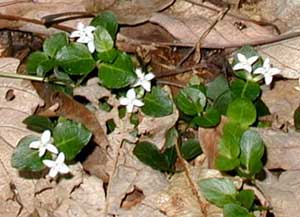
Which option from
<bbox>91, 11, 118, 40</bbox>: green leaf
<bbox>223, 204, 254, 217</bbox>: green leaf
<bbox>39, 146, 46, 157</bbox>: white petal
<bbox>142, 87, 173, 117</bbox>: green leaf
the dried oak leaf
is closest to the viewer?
<bbox>223, 204, 254, 217</bbox>: green leaf

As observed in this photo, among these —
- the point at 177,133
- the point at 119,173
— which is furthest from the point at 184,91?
the point at 119,173

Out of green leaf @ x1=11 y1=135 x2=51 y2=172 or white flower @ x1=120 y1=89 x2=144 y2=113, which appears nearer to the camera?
green leaf @ x1=11 y1=135 x2=51 y2=172

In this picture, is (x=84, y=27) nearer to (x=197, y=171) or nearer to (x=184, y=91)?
(x=184, y=91)

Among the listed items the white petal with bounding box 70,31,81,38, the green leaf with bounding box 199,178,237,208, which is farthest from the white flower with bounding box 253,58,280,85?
the white petal with bounding box 70,31,81,38

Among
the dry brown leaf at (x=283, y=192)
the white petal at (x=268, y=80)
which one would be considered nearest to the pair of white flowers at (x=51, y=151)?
the dry brown leaf at (x=283, y=192)

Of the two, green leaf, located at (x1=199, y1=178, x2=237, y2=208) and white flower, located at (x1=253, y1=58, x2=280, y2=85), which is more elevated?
white flower, located at (x1=253, y1=58, x2=280, y2=85)

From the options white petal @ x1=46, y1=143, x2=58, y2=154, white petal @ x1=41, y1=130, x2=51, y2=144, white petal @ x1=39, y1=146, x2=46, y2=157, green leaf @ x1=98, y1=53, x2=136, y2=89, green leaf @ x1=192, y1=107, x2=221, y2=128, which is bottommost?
white petal @ x1=39, y1=146, x2=46, y2=157

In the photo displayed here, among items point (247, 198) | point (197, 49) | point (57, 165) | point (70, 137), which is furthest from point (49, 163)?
point (197, 49)

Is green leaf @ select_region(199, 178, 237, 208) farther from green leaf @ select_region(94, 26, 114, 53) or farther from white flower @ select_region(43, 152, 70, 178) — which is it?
green leaf @ select_region(94, 26, 114, 53)
